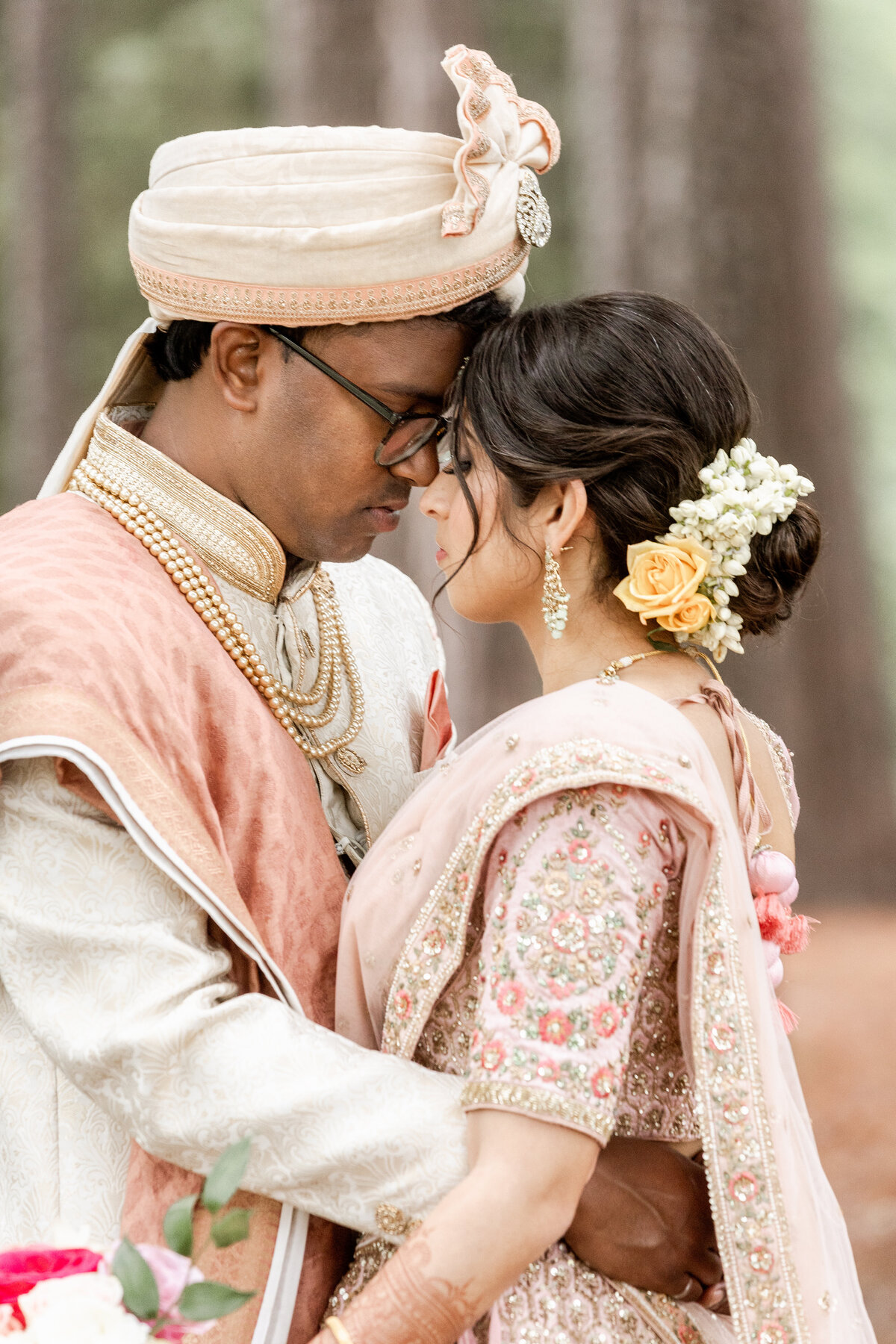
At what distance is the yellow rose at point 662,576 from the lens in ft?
5.41

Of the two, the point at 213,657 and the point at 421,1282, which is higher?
the point at 213,657

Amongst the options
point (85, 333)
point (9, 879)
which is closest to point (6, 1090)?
point (9, 879)

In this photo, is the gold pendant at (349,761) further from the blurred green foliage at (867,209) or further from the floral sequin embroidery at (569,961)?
the blurred green foliage at (867,209)

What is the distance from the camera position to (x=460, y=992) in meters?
1.62

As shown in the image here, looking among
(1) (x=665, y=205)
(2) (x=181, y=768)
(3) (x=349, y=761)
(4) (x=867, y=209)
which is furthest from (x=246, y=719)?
(4) (x=867, y=209)

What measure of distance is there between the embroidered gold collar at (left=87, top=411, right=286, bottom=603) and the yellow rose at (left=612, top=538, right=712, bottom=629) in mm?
590

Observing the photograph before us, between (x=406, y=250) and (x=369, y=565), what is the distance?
0.80m

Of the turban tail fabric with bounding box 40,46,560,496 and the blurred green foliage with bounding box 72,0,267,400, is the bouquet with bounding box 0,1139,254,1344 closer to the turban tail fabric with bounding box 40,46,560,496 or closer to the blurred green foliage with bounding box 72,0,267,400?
the turban tail fabric with bounding box 40,46,560,496

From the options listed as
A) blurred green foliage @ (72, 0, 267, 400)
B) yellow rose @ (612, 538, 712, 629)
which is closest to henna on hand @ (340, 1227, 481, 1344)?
yellow rose @ (612, 538, 712, 629)

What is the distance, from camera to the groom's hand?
1559 mm

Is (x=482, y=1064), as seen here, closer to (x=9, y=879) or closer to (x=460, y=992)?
(x=460, y=992)

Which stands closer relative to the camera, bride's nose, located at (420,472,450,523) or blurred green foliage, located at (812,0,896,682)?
bride's nose, located at (420,472,450,523)

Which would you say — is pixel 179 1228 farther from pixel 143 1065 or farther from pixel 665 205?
pixel 665 205

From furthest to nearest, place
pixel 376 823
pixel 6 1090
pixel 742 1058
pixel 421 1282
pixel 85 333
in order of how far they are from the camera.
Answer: pixel 85 333 → pixel 376 823 → pixel 6 1090 → pixel 742 1058 → pixel 421 1282
